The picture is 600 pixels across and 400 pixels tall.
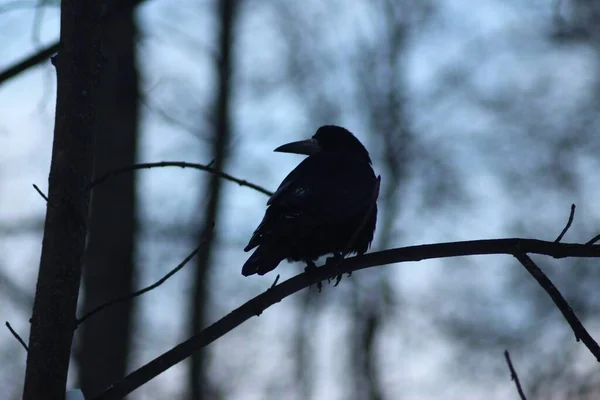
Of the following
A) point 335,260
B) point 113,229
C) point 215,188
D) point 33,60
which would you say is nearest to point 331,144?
point 335,260

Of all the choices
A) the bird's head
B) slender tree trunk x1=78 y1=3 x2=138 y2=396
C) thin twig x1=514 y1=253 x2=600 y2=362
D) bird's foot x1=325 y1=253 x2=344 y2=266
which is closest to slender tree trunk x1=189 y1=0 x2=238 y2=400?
slender tree trunk x1=78 y1=3 x2=138 y2=396

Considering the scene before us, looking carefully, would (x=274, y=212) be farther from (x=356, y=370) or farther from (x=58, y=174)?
(x=356, y=370)

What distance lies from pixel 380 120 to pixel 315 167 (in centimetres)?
917

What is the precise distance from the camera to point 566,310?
8.66 feet

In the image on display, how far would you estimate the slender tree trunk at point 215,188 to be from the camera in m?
10.1

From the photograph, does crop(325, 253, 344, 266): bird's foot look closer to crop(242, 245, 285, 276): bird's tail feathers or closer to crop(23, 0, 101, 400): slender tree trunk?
crop(242, 245, 285, 276): bird's tail feathers

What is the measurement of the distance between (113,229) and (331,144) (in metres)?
3.55

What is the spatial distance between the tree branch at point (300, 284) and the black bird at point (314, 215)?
550 mm

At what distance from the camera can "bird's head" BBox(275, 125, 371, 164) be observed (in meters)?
5.06

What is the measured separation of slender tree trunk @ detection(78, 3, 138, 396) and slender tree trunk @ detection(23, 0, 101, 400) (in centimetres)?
421

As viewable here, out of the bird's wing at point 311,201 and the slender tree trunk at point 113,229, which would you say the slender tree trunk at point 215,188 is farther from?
the bird's wing at point 311,201

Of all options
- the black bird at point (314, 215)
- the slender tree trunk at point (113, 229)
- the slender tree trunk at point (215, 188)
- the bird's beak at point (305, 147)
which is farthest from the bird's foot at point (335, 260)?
the slender tree trunk at point (215, 188)

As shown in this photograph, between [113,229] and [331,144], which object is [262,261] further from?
[113,229]

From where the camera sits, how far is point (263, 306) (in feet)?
9.13
